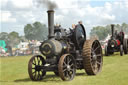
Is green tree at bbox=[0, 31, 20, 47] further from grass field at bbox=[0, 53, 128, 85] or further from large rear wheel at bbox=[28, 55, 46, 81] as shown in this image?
large rear wheel at bbox=[28, 55, 46, 81]

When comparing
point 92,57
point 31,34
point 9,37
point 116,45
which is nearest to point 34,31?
point 31,34

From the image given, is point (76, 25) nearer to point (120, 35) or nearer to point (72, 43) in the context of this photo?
point (72, 43)

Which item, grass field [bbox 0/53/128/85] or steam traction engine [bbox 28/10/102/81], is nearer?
grass field [bbox 0/53/128/85]

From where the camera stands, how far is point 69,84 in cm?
699

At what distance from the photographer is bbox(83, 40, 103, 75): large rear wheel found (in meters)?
8.80

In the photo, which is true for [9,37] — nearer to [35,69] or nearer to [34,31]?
[34,31]

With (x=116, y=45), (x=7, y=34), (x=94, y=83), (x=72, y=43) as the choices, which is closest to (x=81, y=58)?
(x=72, y=43)

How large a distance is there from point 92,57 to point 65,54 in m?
1.94

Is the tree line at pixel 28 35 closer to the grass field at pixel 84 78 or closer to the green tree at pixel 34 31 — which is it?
the green tree at pixel 34 31

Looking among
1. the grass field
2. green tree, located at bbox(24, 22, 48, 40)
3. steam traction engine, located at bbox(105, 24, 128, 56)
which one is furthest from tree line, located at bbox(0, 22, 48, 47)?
the grass field

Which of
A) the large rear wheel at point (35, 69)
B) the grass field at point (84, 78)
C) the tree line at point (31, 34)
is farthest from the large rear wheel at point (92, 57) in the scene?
the tree line at point (31, 34)

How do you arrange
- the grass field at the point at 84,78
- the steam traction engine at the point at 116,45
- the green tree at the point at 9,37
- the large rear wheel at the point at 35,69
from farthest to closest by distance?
the green tree at the point at 9,37
the steam traction engine at the point at 116,45
the large rear wheel at the point at 35,69
the grass field at the point at 84,78

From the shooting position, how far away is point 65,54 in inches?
316

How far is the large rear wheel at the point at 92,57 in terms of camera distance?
8.80 m
